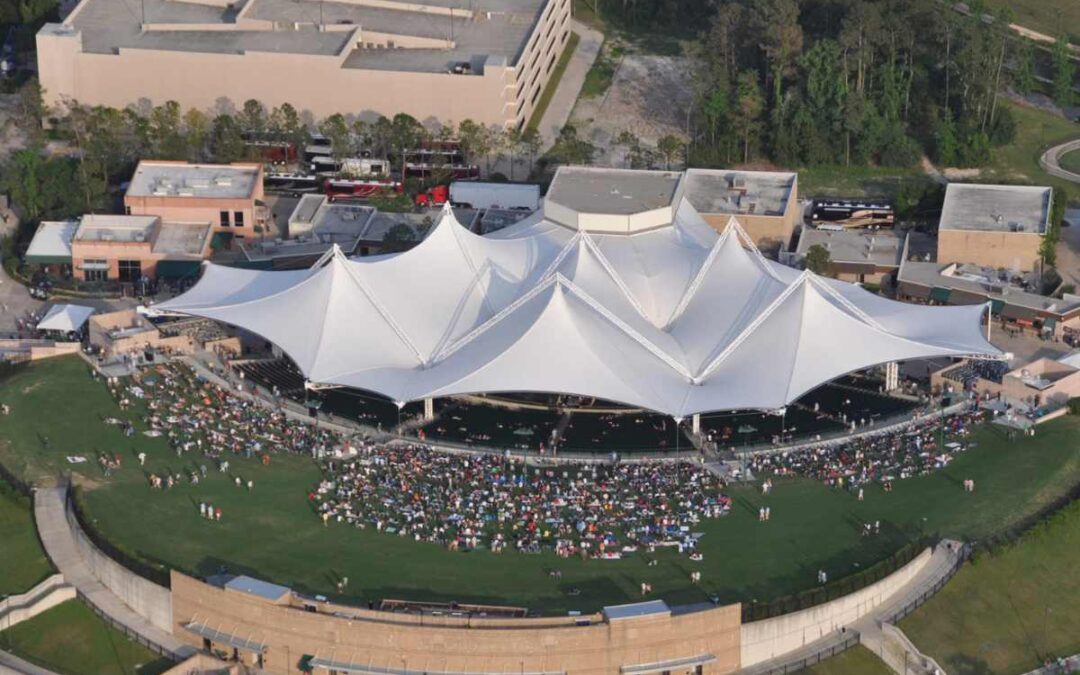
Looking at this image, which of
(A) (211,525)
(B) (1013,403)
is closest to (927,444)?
(B) (1013,403)


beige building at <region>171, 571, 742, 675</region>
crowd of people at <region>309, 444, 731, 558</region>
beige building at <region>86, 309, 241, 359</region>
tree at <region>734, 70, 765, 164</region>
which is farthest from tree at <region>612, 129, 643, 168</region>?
beige building at <region>171, 571, 742, 675</region>

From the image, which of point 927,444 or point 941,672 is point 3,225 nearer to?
point 927,444

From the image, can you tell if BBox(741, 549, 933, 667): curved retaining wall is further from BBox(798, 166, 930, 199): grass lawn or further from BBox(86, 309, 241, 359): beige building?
BBox(798, 166, 930, 199): grass lawn

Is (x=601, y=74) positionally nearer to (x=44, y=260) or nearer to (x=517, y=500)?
(x=44, y=260)

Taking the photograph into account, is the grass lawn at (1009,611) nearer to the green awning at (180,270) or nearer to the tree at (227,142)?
the green awning at (180,270)

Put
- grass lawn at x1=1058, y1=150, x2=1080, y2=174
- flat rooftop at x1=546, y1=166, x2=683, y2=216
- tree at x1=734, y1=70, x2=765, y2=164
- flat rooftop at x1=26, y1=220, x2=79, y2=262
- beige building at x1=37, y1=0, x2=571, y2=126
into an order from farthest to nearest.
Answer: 1. grass lawn at x1=1058, y1=150, x2=1080, y2=174
2. tree at x1=734, y1=70, x2=765, y2=164
3. beige building at x1=37, y1=0, x2=571, y2=126
4. flat rooftop at x1=26, y1=220, x2=79, y2=262
5. flat rooftop at x1=546, y1=166, x2=683, y2=216
